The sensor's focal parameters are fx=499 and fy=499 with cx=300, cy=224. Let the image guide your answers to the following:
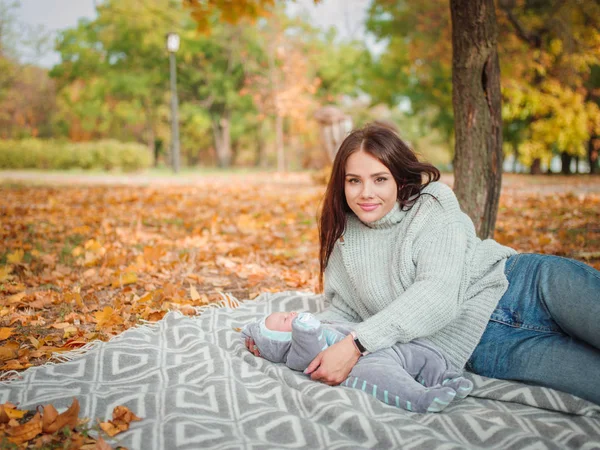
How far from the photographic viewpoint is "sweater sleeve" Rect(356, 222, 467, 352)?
206 cm

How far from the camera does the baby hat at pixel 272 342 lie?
238cm

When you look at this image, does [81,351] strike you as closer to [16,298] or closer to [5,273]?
[16,298]

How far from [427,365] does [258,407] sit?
74 centimetres

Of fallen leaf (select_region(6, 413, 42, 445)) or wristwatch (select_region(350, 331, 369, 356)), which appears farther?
wristwatch (select_region(350, 331, 369, 356))

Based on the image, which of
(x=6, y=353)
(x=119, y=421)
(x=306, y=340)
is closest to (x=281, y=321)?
(x=306, y=340)

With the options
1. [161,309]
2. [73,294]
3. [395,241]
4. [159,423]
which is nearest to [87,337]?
[161,309]

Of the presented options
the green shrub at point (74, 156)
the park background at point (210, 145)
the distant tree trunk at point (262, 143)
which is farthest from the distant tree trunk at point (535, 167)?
the distant tree trunk at point (262, 143)

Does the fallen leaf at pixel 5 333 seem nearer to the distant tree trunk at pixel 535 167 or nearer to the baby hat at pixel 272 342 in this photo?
the baby hat at pixel 272 342

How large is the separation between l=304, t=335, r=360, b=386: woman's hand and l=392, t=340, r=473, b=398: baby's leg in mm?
199

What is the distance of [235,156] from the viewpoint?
38125 mm

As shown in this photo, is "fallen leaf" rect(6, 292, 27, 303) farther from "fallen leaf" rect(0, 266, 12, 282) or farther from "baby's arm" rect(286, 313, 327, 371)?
"baby's arm" rect(286, 313, 327, 371)

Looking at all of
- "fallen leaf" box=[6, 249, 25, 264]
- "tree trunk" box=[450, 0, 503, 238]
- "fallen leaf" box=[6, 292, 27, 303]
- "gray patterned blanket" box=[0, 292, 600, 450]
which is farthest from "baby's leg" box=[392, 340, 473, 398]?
"fallen leaf" box=[6, 249, 25, 264]

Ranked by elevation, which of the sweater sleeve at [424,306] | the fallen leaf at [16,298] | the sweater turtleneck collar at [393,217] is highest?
the sweater turtleneck collar at [393,217]

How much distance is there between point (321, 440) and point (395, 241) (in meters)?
0.97
